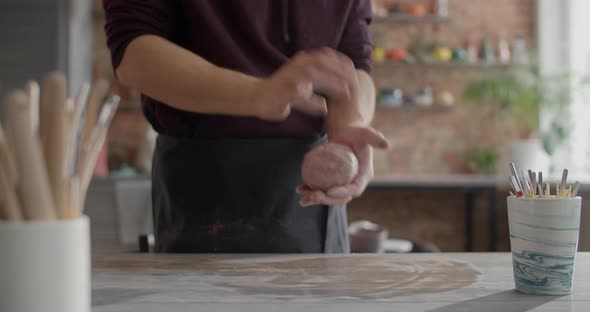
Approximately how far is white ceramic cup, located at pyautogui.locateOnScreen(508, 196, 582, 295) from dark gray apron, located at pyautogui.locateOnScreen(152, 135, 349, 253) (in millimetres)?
Answer: 499

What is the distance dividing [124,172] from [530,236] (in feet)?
12.2

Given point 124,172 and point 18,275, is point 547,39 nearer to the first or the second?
point 124,172

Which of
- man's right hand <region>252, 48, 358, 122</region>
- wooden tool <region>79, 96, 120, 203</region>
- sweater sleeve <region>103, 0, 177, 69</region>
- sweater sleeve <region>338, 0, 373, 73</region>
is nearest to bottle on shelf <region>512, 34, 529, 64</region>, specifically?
sweater sleeve <region>338, 0, 373, 73</region>

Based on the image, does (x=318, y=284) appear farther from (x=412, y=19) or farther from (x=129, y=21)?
(x=412, y=19)

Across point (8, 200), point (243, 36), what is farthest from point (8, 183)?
point (243, 36)

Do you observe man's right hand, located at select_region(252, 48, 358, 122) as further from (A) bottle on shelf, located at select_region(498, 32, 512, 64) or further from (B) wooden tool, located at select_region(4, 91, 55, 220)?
(A) bottle on shelf, located at select_region(498, 32, 512, 64)

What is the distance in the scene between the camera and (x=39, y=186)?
483 millimetres

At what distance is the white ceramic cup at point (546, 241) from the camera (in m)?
0.76

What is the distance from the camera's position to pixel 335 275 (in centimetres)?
88

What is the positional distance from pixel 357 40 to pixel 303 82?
0.60 metres

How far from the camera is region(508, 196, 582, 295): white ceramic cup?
76cm

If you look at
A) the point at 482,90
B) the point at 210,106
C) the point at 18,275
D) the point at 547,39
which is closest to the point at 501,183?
the point at 482,90

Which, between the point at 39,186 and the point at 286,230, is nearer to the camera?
the point at 39,186

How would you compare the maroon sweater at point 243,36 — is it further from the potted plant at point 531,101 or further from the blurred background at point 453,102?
the blurred background at point 453,102
